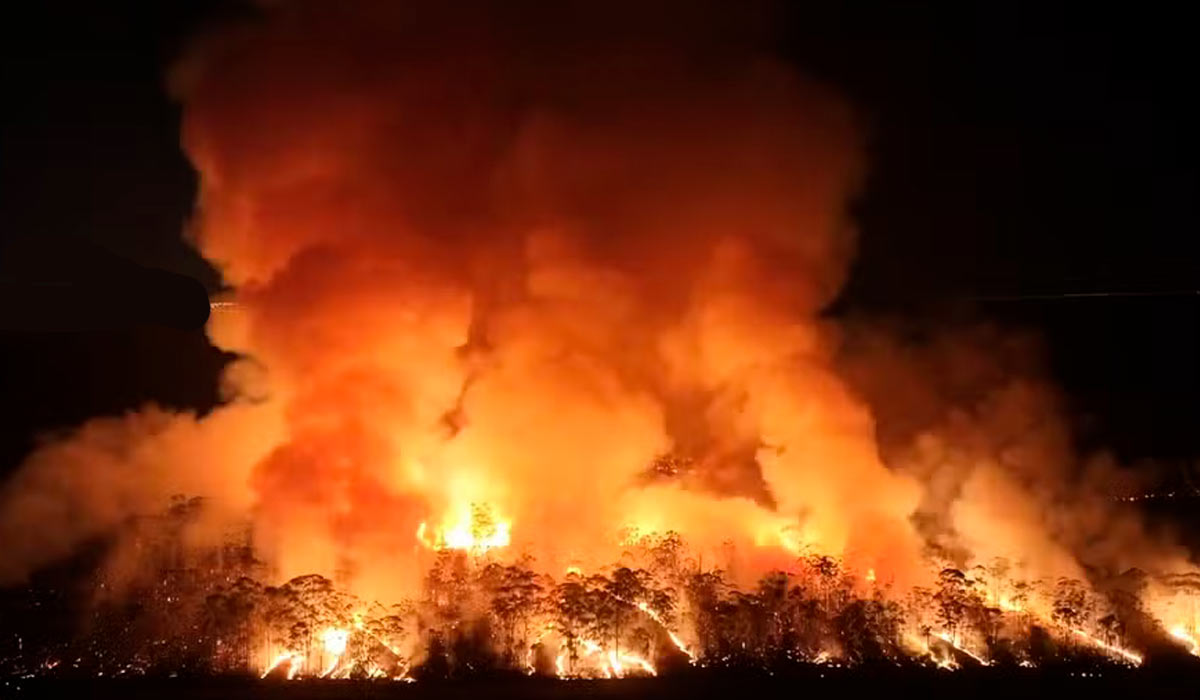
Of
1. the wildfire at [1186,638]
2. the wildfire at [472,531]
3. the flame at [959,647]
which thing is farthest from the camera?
the wildfire at [472,531]

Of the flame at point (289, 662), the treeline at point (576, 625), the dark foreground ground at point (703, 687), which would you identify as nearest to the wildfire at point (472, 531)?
the treeline at point (576, 625)

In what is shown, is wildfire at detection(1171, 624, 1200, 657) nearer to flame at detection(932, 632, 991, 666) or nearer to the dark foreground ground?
the dark foreground ground

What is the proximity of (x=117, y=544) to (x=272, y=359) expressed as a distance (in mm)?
5245

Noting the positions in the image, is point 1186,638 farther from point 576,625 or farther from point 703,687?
point 576,625

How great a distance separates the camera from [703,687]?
811 inches

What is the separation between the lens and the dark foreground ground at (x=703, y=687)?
20000 mm

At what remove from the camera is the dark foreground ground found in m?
20.0

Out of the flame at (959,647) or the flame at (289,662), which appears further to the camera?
the flame at (959,647)

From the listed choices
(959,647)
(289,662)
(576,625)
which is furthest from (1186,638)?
(289,662)

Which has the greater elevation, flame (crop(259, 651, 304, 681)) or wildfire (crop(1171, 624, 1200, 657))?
flame (crop(259, 651, 304, 681))

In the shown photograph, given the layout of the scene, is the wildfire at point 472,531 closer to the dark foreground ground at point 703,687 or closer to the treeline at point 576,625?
the treeline at point 576,625

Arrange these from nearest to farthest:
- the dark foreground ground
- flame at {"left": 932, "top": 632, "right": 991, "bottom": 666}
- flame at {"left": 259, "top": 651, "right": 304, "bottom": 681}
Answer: the dark foreground ground < flame at {"left": 259, "top": 651, "right": 304, "bottom": 681} < flame at {"left": 932, "top": 632, "right": 991, "bottom": 666}

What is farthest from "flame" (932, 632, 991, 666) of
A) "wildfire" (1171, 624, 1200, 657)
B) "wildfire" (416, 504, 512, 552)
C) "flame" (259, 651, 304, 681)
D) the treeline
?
"flame" (259, 651, 304, 681)

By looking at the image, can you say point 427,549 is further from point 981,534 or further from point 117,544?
point 981,534
